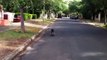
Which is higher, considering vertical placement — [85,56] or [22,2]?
[22,2]

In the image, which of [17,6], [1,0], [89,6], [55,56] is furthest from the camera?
[89,6]

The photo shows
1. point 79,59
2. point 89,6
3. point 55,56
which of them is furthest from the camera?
point 89,6

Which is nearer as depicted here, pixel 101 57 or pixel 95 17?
pixel 101 57

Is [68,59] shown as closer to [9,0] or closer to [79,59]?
[79,59]

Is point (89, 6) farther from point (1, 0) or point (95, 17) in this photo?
point (1, 0)

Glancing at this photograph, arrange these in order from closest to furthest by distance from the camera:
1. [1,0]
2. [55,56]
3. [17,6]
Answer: [55,56]
[1,0]
[17,6]

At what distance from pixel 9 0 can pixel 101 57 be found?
1305 centimetres

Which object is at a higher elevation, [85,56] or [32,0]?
[32,0]

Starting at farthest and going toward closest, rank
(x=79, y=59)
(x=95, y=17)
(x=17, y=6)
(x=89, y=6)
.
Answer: (x=95, y=17), (x=89, y=6), (x=17, y=6), (x=79, y=59)

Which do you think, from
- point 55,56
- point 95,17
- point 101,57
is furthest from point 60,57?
point 95,17

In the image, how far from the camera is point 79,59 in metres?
13.0

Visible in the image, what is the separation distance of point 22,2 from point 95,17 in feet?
212

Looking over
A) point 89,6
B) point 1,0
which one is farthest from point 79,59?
point 89,6

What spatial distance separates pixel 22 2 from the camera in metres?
26.8
